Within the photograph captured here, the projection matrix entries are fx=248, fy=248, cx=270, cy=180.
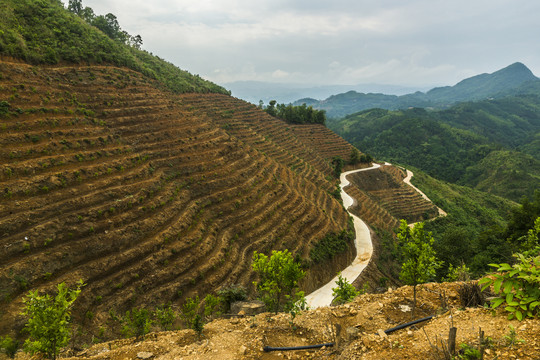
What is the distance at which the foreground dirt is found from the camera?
5.15m

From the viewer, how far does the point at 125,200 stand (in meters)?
22.0

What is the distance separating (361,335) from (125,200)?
21.6m

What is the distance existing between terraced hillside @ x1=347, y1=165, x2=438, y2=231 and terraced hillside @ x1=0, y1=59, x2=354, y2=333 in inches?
535

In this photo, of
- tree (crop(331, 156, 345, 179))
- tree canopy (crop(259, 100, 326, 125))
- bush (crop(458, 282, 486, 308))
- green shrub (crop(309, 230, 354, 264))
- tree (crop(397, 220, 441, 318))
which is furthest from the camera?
tree canopy (crop(259, 100, 326, 125))

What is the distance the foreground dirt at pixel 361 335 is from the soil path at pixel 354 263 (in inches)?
597

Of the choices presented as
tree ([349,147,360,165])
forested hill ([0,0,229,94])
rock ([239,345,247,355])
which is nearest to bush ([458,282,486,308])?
rock ([239,345,247,355])

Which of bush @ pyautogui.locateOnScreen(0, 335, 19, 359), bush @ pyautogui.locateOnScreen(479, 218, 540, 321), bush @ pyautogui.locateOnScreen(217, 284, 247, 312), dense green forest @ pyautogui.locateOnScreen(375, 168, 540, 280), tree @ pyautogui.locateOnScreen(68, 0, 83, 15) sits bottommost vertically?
dense green forest @ pyautogui.locateOnScreen(375, 168, 540, 280)

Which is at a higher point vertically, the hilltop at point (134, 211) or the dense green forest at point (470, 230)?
the hilltop at point (134, 211)

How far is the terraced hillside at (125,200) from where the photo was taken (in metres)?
17.3

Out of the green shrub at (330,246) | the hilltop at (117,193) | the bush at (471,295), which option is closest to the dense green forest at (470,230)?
the bush at (471,295)

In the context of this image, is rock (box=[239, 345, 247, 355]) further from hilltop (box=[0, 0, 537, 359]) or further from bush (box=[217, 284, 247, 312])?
bush (box=[217, 284, 247, 312])

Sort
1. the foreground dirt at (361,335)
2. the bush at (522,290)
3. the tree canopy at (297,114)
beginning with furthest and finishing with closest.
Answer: the tree canopy at (297,114), the foreground dirt at (361,335), the bush at (522,290)

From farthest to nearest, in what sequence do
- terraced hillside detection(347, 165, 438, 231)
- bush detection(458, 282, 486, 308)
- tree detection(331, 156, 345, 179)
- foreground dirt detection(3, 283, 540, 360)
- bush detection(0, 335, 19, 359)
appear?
tree detection(331, 156, 345, 179) → terraced hillside detection(347, 165, 438, 231) → bush detection(0, 335, 19, 359) → bush detection(458, 282, 486, 308) → foreground dirt detection(3, 283, 540, 360)

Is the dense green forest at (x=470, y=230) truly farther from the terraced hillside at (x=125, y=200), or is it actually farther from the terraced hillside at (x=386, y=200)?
the terraced hillside at (x=125, y=200)
